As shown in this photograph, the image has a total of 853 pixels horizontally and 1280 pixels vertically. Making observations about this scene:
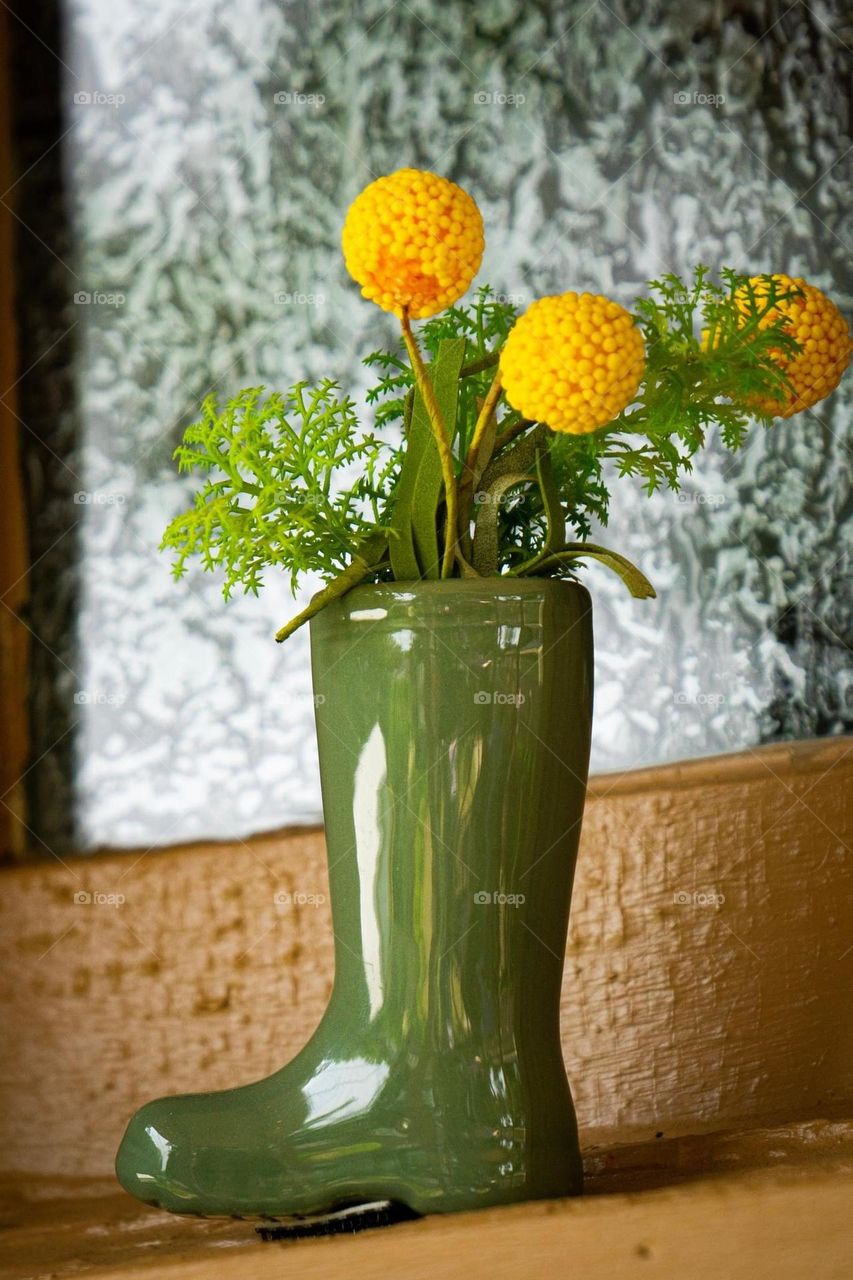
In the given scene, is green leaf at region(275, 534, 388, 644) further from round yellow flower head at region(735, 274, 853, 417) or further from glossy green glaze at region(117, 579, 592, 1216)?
round yellow flower head at region(735, 274, 853, 417)

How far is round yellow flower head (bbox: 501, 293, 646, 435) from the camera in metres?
0.43

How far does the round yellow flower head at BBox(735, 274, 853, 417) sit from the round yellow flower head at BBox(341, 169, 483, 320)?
119mm

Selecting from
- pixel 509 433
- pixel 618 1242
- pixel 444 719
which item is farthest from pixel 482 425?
pixel 618 1242

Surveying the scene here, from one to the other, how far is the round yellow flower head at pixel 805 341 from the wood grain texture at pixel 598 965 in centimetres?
24

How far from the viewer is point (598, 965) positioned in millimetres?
686

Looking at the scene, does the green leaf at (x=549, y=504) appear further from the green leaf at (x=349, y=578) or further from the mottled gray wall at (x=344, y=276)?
the mottled gray wall at (x=344, y=276)

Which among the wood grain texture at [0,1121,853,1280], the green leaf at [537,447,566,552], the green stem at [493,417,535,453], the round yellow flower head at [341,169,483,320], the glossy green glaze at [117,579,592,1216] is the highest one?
the round yellow flower head at [341,169,483,320]

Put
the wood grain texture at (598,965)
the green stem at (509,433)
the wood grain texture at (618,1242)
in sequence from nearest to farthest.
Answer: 1. the wood grain texture at (618,1242)
2. the green stem at (509,433)
3. the wood grain texture at (598,965)

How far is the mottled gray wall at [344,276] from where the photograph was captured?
29.1 inches

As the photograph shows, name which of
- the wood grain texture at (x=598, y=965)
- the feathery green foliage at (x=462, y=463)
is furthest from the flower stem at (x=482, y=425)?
the wood grain texture at (x=598, y=965)

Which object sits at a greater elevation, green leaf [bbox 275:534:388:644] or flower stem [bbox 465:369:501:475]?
flower stem [bbox 465:369:501:475]

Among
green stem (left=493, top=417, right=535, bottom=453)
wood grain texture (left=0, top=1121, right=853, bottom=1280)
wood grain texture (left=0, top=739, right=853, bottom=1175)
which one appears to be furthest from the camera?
wood grain texture (left=0, top=739, right=853, bottom=1175)

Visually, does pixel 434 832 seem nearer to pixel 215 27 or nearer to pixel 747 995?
pixel 747 995

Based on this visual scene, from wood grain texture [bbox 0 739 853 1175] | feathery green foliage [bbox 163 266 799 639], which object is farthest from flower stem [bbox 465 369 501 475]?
wood grain texture [bbox 0 739 853 1175]
